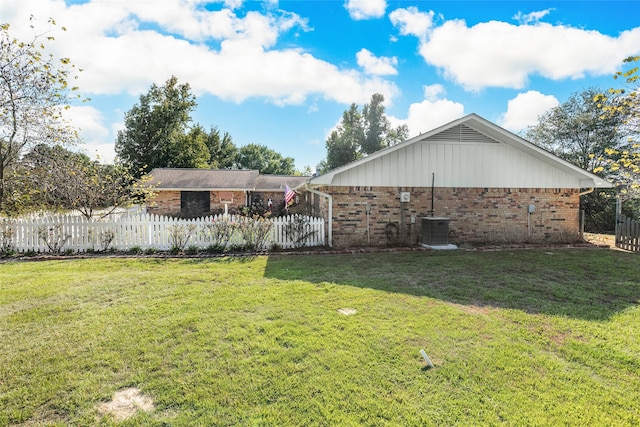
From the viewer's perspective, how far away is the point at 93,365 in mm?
3127

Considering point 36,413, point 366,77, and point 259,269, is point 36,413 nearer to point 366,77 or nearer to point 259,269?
point 259,269

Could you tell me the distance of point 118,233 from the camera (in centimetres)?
948

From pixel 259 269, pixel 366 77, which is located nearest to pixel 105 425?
pixel 259 269

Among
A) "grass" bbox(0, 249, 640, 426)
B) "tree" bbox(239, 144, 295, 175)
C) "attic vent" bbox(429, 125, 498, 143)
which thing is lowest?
"grass" bbox(0, 249, 640, 426)

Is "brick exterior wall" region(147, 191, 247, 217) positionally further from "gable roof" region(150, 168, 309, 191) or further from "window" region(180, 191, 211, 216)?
"gable roof" region(150, 168, 309, 191)

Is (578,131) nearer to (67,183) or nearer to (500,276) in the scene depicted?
(500,276)

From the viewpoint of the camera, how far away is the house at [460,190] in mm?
10312

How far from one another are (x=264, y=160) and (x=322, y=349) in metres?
49.7

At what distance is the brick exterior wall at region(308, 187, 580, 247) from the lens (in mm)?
10328

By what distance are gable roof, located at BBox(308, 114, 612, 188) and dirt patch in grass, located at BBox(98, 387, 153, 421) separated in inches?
314

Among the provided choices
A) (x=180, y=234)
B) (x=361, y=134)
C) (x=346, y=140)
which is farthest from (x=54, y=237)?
(x=361, y=134)

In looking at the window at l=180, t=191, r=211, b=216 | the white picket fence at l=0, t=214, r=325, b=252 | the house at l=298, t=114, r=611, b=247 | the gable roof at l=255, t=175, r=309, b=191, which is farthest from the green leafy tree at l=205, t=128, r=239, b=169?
the house at l=298, t=114, r=611, b=247

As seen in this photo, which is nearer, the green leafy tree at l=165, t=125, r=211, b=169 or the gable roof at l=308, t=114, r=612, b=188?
the gable roof at l=308, t=114, r=612, b=188

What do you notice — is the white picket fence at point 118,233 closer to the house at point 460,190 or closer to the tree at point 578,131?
the house at point 460,190
